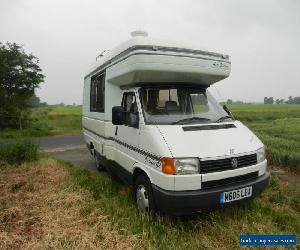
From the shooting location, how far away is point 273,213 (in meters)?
5.22

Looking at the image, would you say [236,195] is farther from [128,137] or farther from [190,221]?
[128,137]

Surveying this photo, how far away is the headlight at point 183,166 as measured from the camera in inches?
168

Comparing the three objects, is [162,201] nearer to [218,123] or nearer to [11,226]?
[218,123]

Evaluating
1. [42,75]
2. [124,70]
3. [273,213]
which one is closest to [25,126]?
[42,75]

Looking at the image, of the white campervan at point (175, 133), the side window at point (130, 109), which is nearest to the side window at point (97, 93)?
the white campervan at point (175, 133)

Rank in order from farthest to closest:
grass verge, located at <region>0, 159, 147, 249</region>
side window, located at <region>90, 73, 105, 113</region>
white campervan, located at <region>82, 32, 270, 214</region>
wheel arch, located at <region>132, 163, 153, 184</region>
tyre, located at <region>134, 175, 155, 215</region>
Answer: side window, located at <region>90, 73, 105, 113</region>
wheel arch, located at <region>132, 163, 153, 184</region>
tyre, located at <region>134, 175, 155, 215</region>
white campervan, located at <region>82, 32, 270, 214</region>
grass verge, located at <region>0, 159, 147, 249</region>

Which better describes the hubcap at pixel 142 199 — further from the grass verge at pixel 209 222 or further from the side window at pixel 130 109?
the side window at pixel 130 109

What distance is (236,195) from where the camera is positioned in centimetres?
451

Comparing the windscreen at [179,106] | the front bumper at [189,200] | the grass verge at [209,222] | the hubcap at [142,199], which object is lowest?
the grass verge at [209,222]

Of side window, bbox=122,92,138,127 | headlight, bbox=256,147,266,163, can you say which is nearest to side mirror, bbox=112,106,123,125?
side window, bbox=122,92,138,127

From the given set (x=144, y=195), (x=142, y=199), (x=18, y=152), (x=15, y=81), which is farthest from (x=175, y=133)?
(x=15, y=81)

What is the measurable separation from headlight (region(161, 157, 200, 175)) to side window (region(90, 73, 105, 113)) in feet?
10.6

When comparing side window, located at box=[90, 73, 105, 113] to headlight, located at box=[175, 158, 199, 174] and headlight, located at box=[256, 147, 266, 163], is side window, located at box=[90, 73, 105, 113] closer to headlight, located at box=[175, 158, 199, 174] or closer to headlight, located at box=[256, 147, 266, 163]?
headlight, located at box=[175, 158, 199, 174]

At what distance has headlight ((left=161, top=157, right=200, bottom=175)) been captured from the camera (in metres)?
4.27
